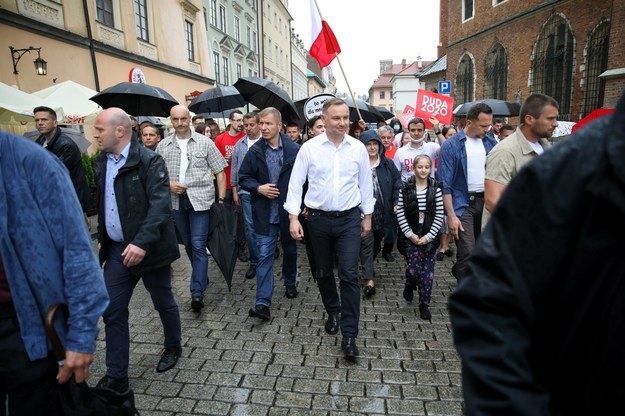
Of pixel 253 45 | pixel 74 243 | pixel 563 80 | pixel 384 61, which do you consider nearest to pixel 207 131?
pixel 74 243

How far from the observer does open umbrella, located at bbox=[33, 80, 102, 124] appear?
9281mm

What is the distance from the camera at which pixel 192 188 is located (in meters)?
4.81

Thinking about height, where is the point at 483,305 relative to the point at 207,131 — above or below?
below

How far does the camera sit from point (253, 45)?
36531mm

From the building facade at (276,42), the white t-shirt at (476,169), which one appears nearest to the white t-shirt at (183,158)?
the white t-shirt at (476,169)

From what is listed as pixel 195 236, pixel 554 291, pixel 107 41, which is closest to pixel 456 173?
pixel 195 236

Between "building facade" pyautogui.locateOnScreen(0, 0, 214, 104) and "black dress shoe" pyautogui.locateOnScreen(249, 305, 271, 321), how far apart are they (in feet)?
32.7

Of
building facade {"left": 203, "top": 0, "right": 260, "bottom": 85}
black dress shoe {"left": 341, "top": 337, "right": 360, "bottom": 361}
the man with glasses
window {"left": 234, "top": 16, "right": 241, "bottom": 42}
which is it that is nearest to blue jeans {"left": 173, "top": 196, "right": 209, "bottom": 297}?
black dress shoe {"left": 341, "top": 337, "right": 360, "bottom": 361}

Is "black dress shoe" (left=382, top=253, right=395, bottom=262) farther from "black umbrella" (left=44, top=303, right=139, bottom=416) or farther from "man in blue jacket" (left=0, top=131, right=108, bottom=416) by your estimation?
"man in blue jacket" (left=0, top=131, right=108, bottom=416)

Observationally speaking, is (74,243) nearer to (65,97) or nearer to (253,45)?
(65,97)

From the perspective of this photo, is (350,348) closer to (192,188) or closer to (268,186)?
(268,186)

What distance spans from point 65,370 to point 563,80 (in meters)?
22.7

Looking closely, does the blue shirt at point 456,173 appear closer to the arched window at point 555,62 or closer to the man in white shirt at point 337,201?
the man in white shirt at point 337,201

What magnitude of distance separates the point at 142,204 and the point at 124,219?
0.17m
